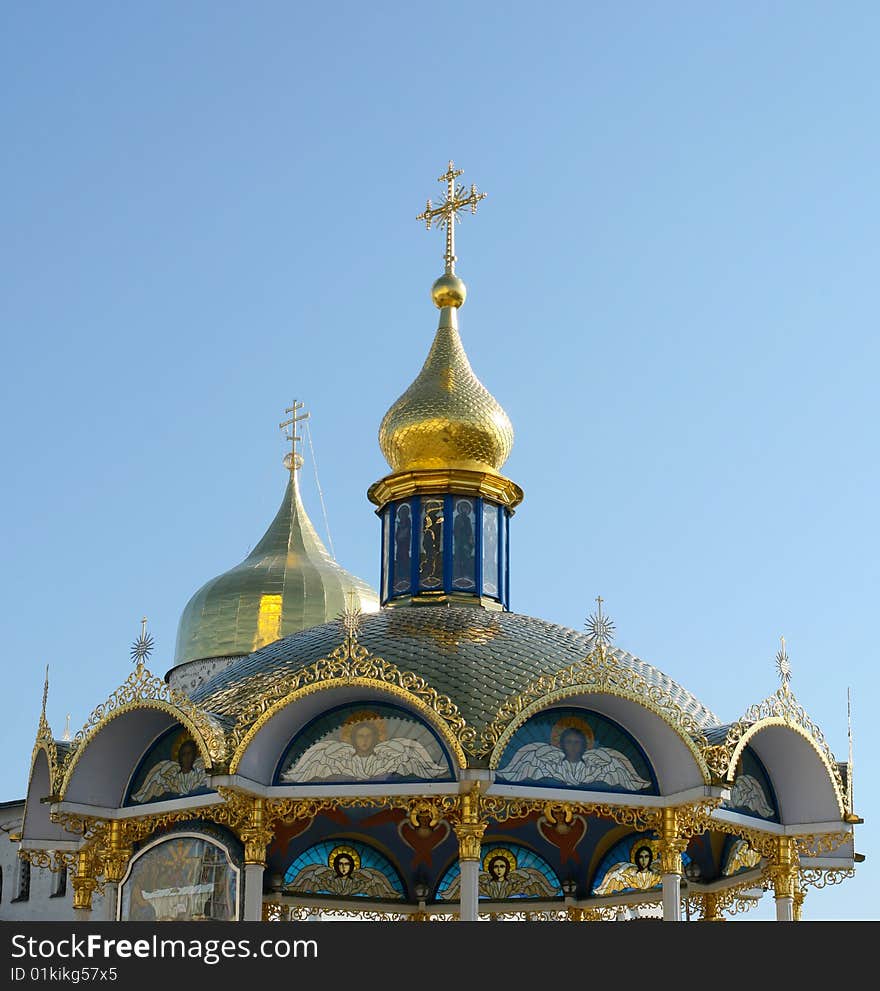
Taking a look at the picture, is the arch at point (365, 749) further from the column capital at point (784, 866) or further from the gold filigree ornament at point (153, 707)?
the column capital at point (784, 866)

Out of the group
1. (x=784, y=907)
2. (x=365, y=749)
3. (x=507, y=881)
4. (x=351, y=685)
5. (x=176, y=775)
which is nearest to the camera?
(x=351, y=685)

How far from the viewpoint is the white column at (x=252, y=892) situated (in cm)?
2027

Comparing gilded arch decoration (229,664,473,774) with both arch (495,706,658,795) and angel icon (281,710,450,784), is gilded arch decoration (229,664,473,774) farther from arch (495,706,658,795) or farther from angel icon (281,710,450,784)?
arch (495,706,658,795)

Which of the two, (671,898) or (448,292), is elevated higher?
(448,292)

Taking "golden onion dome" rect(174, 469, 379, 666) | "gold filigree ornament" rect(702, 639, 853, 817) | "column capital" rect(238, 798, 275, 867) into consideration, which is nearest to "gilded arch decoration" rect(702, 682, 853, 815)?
"gold filigree ornament" rect(702, 639, 853, 817)

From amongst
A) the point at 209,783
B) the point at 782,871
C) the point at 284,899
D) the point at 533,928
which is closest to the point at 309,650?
the point at 209,783

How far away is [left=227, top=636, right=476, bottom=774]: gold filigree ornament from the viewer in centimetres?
1978

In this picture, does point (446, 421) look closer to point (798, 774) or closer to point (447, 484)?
point (447, 484)

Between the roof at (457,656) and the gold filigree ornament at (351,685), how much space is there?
15.4 inches

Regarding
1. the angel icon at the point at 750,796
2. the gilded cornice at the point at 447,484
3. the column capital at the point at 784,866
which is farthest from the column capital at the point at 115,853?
the column capital at the point at 784,866

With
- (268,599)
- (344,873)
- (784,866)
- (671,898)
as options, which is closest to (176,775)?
(344,873)

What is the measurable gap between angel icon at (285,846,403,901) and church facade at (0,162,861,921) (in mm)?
35

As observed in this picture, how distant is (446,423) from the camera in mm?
25562

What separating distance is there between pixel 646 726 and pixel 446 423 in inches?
264
